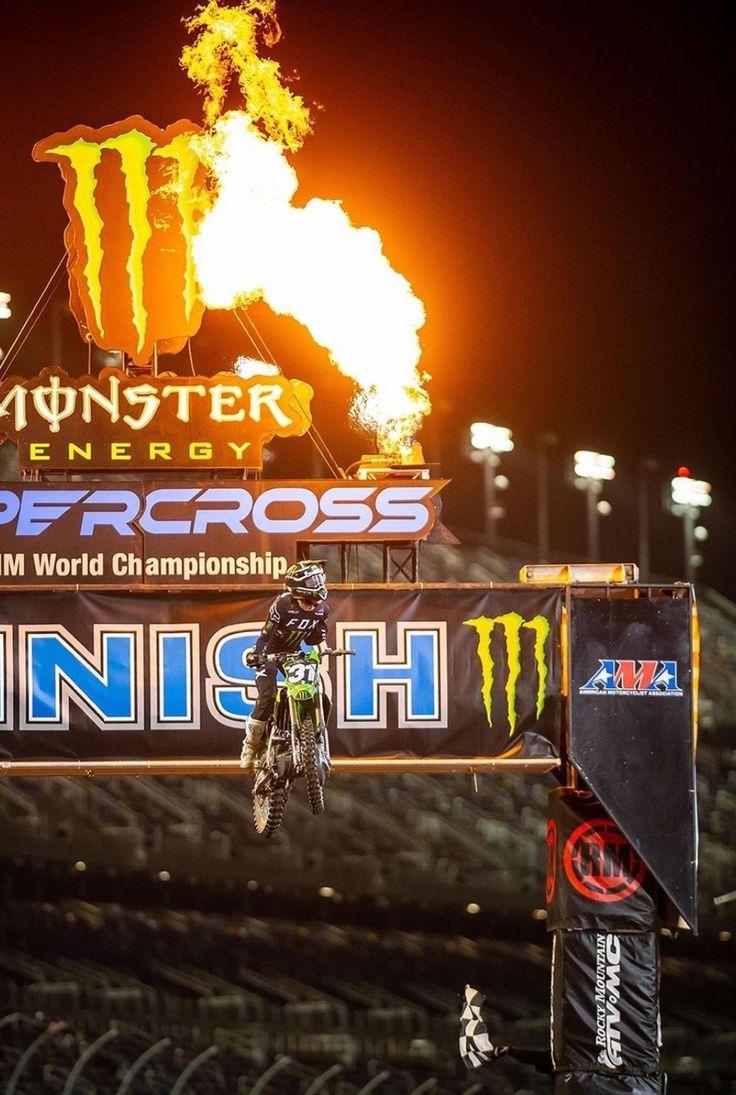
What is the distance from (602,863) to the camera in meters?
12.7

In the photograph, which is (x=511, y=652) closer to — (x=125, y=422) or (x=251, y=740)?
(x=251, y=740)

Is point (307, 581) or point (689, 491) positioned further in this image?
point (689, 491)

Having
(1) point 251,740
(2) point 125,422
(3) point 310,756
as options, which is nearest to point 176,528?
(2) point 125,422

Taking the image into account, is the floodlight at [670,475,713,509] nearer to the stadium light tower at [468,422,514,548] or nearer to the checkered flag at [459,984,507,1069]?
the stadium light tower at [468,422,514,548]

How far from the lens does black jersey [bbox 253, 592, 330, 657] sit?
12086 millimetres

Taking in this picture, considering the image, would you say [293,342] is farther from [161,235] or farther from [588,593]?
[588,593]

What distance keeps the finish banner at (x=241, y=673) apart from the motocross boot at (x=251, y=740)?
0.82 feet

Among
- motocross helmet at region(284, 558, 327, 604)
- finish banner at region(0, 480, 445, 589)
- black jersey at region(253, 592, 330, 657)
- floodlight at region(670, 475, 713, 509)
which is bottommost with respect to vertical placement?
black jersey at region(253, 592, 330, 657)

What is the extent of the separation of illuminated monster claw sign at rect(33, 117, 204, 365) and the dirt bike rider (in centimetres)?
321

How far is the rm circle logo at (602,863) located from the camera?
501 inches

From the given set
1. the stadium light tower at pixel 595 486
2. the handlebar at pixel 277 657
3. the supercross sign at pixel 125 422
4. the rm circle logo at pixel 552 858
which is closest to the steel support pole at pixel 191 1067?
the rm circle logo at pixel 552 858

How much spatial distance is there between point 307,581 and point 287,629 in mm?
505

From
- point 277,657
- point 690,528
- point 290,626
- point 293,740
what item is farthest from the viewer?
point 690,528

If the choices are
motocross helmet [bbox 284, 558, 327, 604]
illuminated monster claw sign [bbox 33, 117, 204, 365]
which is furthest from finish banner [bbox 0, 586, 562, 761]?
illuminated monster claw sign [bbox 33, 117, 204, 365]
